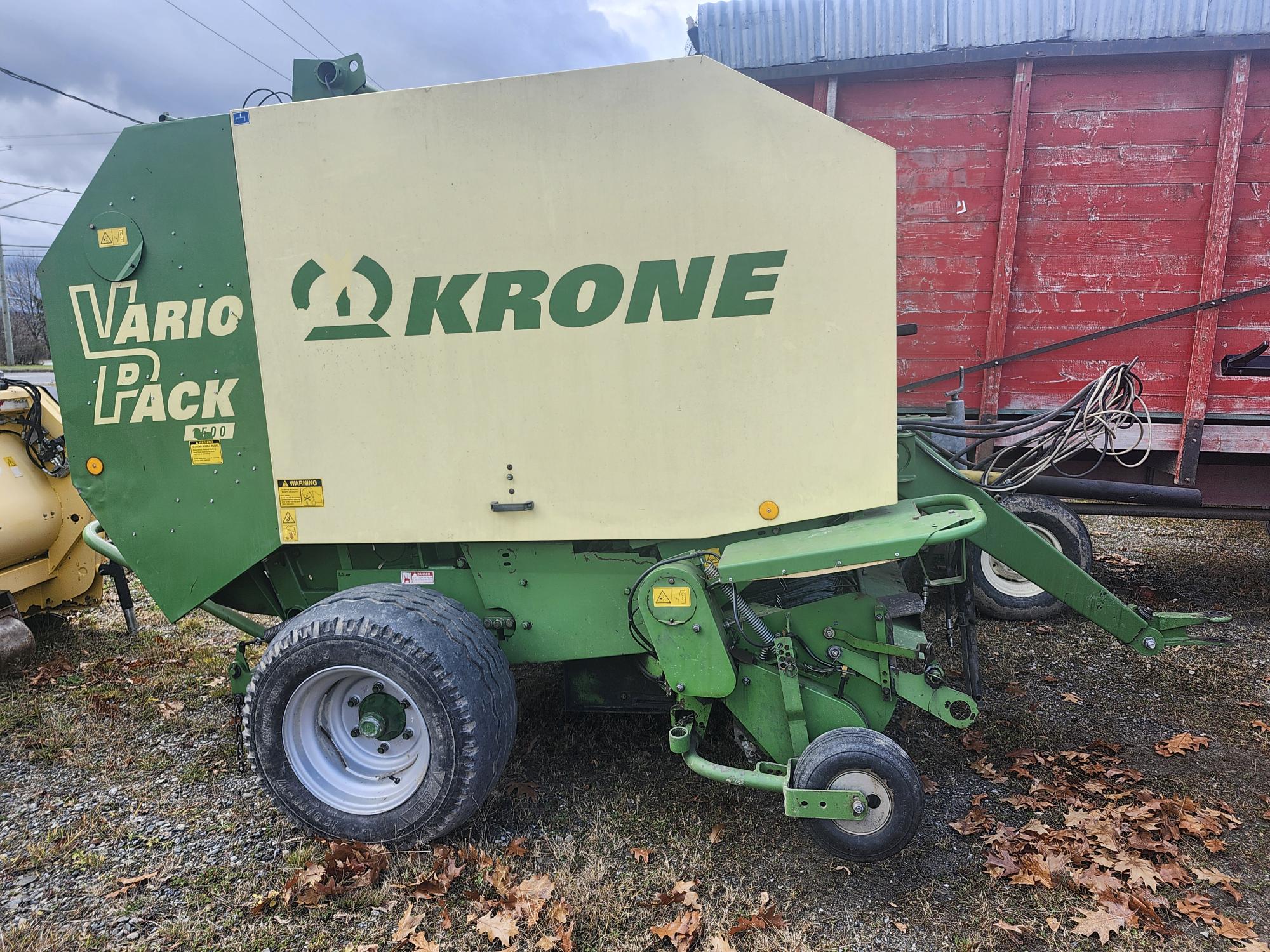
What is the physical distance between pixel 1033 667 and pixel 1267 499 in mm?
2125

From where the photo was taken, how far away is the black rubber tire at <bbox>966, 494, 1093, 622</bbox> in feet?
16.8

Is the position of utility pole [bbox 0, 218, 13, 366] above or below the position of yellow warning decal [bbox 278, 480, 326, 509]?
above

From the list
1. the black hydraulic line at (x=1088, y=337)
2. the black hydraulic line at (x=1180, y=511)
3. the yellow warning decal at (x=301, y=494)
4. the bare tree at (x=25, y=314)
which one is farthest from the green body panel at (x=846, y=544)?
the bare tree at (x=25, y=314)

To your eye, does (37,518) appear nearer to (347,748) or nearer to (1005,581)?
(347,748)

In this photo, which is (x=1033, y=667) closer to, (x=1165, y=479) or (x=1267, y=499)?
(x=1165, y=479)

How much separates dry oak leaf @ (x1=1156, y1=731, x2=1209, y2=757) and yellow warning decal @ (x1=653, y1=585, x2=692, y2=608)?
2503 mm

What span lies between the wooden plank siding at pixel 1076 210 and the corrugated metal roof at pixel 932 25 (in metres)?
0.15

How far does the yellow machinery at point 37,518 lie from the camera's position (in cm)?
479

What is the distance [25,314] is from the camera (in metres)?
35.9

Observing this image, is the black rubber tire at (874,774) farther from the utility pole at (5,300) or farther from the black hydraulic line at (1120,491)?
the utility pole at (5,300)

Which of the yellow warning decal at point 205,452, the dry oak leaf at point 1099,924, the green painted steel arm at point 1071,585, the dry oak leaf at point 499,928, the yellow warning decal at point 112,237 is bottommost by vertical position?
the dry oak leaf at point 1099,924

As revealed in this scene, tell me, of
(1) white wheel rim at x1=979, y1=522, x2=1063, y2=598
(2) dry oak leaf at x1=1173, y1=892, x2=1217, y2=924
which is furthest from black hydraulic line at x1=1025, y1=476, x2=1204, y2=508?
(2) dry oak leaf at x1=1173, y1=892, x2=1217, y2=924

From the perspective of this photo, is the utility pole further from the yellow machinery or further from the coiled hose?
the coiled hose

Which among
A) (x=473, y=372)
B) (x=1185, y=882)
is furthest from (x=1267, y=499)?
(x=473, y=372)
